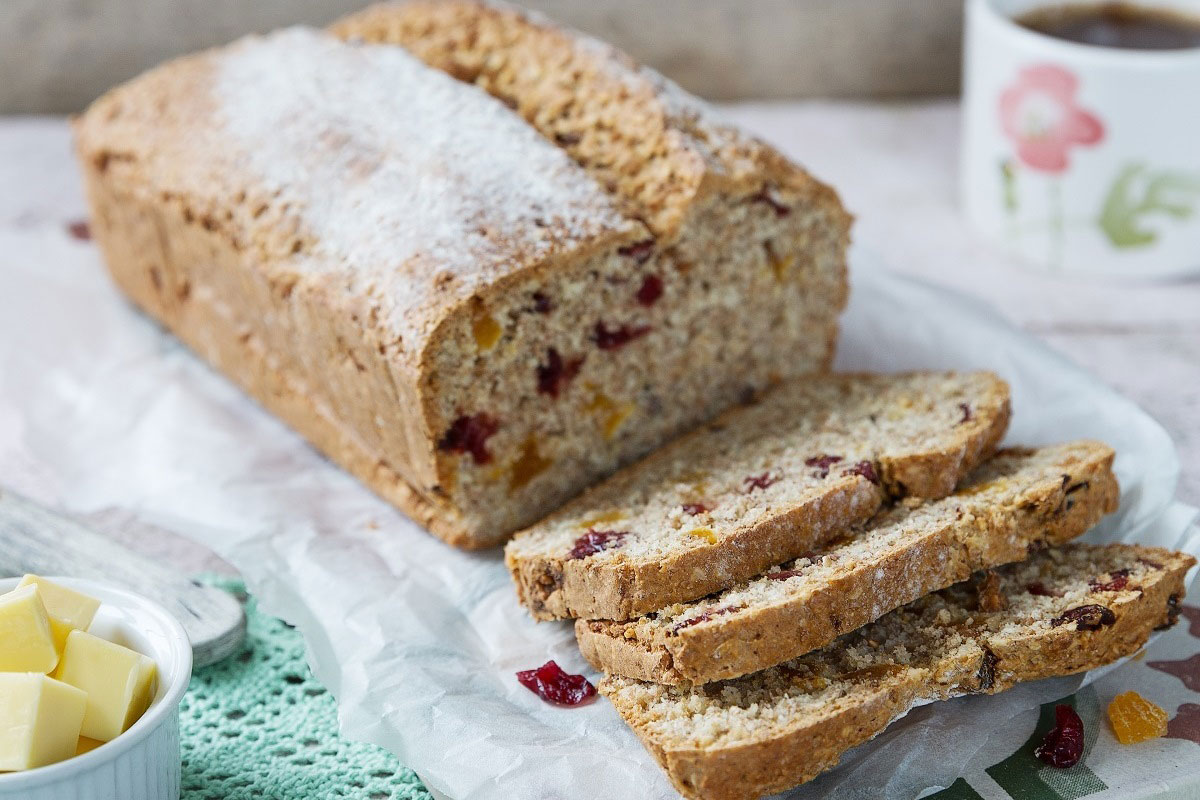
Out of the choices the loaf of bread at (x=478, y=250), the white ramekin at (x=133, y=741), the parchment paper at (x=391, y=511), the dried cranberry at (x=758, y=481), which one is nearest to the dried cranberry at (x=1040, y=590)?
the parchment paper at (x=391, y=511)

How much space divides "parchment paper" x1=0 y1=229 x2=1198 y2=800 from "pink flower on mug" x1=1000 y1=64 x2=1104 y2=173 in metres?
0.50

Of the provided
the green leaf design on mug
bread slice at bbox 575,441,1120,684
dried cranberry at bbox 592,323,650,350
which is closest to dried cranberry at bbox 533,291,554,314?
dried cranberry at bbox 592,323,650,350

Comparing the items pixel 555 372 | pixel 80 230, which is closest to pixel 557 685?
pixel 555 372

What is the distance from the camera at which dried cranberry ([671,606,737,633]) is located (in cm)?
241

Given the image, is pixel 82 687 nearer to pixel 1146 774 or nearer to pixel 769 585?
pixel 769 585

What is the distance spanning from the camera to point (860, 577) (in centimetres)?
241

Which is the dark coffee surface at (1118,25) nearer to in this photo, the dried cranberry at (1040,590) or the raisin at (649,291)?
the raisin at (649,291)

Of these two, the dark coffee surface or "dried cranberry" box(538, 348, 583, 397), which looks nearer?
"dried cranberry" box(538, 348, 583, 397)

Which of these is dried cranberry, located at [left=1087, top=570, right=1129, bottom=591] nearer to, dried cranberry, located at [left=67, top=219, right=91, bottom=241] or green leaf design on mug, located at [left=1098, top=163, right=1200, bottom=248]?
green leaf design on mug, located at [left=1098, top=163, right=1200, bottom=248]

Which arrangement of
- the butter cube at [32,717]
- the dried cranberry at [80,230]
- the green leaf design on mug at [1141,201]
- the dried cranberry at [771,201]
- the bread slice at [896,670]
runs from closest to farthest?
the butter cube at [32,717] → the bread slice at [896,670] → the dried cranberry at [771,201] → the green leaf design on mug at [1141,201] → the dried cranberry at [80,230]

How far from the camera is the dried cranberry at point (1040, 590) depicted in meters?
2.59

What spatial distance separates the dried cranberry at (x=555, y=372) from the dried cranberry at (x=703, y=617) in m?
0.66

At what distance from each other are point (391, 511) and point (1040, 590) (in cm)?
136

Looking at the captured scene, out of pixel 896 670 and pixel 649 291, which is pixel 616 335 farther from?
pixel 896 670
